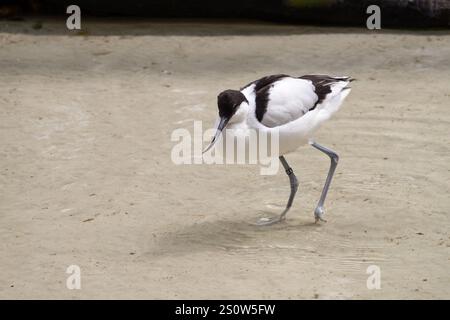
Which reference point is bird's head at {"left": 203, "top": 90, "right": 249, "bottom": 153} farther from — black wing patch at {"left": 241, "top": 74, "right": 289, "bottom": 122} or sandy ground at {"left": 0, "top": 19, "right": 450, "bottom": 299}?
sandy ground at {"left": 0, "top": 19, "right": 450, "bottom": 299}

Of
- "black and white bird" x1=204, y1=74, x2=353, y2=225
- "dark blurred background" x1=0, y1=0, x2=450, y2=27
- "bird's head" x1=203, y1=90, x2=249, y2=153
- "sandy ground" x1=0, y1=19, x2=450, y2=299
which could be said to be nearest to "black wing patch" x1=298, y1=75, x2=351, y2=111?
"black and white bird" x1=204, y1=74, x2=353, y2=225

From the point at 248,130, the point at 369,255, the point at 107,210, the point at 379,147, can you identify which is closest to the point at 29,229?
the point at 107,210

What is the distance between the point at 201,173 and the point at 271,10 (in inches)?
133

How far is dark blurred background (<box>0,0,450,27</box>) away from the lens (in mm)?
8781

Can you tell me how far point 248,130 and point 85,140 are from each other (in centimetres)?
221

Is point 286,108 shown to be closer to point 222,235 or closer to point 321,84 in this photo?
point 321,84

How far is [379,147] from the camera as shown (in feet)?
21.7

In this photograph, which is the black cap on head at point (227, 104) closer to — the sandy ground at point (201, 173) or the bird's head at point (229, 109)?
the bird's head at point (229, 109)

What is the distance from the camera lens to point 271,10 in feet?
30.1

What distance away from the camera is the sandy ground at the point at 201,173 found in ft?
15.8

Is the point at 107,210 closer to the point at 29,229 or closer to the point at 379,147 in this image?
the point at 29,229

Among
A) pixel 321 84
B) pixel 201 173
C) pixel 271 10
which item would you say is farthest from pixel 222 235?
pixel 271 10

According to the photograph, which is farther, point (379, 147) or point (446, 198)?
point (379, 147)

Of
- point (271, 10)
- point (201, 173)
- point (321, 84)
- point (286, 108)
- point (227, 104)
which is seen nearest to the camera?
point (227, 104)
